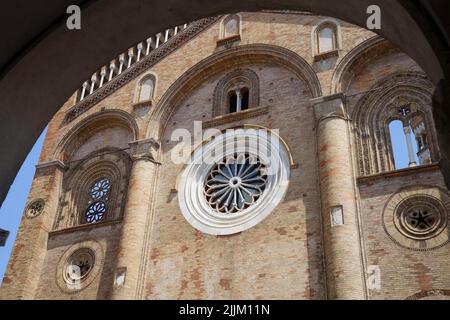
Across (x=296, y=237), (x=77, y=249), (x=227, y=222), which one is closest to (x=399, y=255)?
(x=296, y=237)

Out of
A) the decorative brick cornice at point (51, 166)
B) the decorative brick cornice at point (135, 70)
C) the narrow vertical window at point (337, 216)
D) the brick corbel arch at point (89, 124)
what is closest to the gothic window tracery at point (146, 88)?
the decorative brick cornice at point (135, 70)

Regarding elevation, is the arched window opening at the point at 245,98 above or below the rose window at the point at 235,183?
above

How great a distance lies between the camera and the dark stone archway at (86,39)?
2.23m

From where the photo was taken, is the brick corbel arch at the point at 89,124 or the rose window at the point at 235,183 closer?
the rose window at the point at 235,183

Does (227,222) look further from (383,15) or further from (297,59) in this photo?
(383,15)

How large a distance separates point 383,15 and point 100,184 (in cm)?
1346

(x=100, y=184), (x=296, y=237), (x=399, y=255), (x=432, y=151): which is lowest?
(x=399, y=255)

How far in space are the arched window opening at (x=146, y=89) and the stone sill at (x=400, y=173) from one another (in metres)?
7.21

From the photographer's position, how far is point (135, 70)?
16.5 m

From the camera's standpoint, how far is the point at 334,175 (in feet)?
36.5

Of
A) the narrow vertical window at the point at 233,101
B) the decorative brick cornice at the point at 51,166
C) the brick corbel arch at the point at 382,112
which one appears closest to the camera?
the brick corbel arch at the point at 382,112

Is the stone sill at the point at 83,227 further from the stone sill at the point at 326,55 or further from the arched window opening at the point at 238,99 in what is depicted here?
the stone sill at the point at 326,55

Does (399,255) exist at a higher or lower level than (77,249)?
lower

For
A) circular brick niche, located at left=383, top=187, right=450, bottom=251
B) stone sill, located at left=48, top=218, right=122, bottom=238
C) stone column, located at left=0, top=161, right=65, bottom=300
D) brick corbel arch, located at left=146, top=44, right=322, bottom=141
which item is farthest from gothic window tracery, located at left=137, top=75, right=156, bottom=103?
circular brick niche, located at left=383, top=187, right=450, bottom=251
